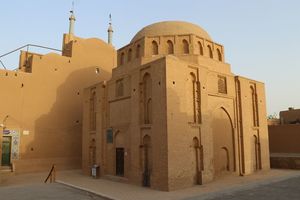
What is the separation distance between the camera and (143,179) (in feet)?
50.5

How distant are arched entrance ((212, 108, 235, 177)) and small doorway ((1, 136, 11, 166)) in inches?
586

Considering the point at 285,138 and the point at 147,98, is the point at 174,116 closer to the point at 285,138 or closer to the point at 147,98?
the point at 147,98

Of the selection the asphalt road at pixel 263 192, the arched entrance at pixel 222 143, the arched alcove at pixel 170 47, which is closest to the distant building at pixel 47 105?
the arched alcove at pixel 170 47

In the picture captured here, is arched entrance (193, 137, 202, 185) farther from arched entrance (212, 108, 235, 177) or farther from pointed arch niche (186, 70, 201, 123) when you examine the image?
arched entrance (212, 108, 235, 177)

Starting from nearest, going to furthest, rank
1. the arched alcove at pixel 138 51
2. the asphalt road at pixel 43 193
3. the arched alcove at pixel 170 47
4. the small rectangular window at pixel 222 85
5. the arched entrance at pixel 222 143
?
the asphalt road at pixel 43 193 → the arched entrance at pixel 222 143 → the small rectangular window at pixel 222 85 → the arched alcove at pixel 170 47 → the arched alcove at pixel 138 51

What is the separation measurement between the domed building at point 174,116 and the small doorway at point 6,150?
18.0 ft

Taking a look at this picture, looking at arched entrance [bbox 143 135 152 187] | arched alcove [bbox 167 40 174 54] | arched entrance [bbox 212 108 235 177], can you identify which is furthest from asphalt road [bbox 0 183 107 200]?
arched alcove [bbox 167 40 174 54]

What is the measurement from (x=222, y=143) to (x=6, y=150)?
15553 mm

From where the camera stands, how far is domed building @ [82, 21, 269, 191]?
14.9 meters

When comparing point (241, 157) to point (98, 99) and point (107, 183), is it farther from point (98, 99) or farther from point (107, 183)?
point (98, 99)

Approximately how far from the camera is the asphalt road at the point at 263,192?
→ 12398 mm

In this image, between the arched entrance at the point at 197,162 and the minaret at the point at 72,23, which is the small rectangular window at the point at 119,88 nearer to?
the arched entrance at the point at 197,162

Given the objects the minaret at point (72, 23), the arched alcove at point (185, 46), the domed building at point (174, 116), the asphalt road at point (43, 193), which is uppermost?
the minaret at point (72, 23)

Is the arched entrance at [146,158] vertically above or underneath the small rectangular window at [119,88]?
underneath
